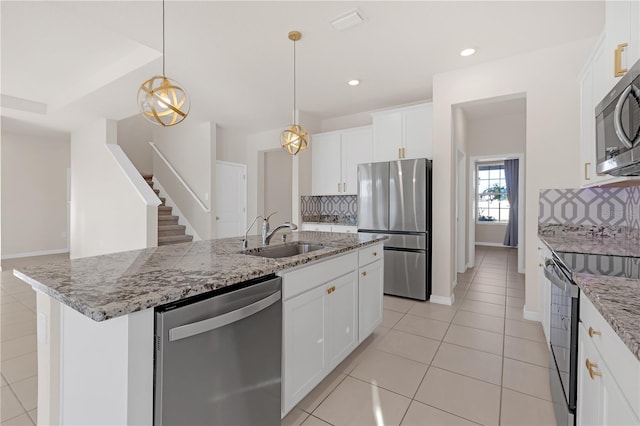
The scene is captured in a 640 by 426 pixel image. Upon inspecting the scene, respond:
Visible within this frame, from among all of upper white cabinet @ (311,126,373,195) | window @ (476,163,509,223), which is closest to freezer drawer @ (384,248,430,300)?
upper white cabinet @ (311,126,373,195)

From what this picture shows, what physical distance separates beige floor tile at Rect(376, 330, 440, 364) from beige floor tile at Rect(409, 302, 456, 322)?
1.85ft

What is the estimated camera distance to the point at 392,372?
2135 millimetres

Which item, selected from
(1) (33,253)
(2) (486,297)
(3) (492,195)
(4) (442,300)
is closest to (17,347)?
(4) (442,300)

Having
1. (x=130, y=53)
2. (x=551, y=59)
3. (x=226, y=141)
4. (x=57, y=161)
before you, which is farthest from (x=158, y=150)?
(x=551, y=59)

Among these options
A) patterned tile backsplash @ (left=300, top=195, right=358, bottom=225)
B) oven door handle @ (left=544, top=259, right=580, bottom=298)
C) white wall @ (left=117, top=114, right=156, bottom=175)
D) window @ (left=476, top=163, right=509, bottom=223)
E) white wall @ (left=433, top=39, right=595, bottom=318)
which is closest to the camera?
oven door handle @ (left=544, top=259, right=580, bottom=298)

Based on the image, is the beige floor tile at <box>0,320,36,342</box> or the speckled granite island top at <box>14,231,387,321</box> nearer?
the speckled granite island top at <box>14,231,387,321</box>

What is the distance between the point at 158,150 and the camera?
6.51 m

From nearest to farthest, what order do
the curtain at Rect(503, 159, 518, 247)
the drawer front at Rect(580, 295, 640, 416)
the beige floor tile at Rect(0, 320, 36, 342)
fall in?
the drawer front at Rect(580, 295, 640, 416)
the beige floor tile at Rect(0, 320, 36, 342)
the curtain at Rect(503, 159, 518, 247)

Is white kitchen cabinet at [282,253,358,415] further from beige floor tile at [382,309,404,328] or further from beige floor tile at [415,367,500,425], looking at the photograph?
beige floor tile at [382,309,404,328]

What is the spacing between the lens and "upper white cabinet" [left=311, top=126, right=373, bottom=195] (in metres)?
4.68

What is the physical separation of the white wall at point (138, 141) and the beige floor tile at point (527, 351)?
7.86 metres

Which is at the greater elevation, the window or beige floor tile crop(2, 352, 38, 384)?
the window

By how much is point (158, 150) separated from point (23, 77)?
2.74 metres

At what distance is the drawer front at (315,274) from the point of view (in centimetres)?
158
